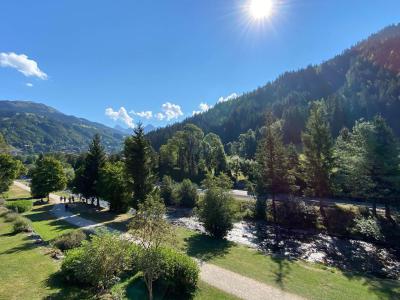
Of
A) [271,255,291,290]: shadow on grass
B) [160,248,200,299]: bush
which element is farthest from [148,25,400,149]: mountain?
[160,248,200,299]: bush

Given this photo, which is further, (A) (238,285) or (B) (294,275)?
(B) (294,275)

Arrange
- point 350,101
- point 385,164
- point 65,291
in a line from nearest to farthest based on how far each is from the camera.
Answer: point 65,291
point 385,164
point 350,101

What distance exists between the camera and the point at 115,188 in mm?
41312

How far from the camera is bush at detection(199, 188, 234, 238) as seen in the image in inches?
1203

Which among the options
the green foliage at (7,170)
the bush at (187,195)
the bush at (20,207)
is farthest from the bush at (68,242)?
the green foliage at (7,170)

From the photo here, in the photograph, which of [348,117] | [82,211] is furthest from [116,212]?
[348,117]

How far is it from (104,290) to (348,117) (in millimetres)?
127894

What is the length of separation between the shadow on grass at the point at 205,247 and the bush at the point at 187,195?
20357 mm

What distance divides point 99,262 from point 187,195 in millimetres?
37516

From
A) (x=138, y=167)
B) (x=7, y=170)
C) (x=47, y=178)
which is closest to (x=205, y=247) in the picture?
(x=138, y=167)

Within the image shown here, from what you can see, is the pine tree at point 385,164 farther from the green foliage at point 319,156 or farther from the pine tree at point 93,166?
the pine tree at point 93,166

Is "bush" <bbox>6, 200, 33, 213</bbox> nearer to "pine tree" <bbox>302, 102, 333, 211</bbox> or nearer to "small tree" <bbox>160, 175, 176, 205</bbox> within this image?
"small tree" <bbox>160, 175, 176, 205</bbox>

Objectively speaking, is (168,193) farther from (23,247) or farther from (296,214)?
(23,247)

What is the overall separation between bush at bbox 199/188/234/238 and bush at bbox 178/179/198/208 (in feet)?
66.8
